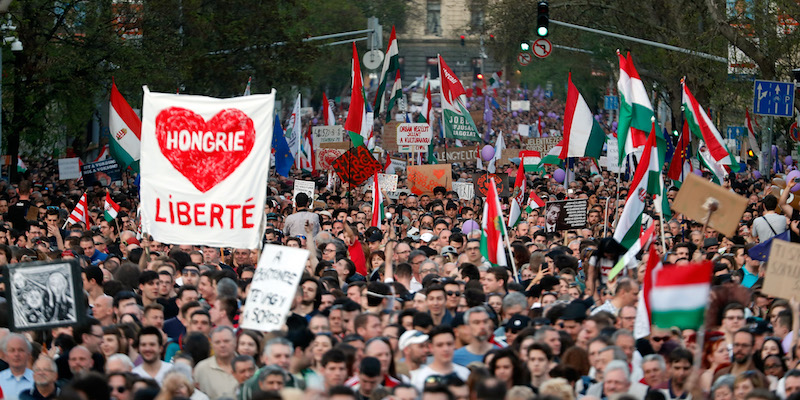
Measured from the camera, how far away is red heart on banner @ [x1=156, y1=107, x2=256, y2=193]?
1097cm

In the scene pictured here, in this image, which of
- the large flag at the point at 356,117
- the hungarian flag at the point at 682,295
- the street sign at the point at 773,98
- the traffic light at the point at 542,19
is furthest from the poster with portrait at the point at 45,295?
the traffic light at the point at 542,19

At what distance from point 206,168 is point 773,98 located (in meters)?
15.5

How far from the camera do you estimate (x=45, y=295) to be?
9.34 m

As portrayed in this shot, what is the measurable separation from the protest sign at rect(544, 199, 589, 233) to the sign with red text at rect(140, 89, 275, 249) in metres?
7.97

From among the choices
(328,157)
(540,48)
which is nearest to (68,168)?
(328,157)

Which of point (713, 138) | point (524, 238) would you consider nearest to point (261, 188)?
point (524, 238)

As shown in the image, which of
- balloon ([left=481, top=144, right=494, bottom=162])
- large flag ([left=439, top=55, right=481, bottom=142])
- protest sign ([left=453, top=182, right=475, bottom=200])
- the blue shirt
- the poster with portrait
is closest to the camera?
the blue shirt

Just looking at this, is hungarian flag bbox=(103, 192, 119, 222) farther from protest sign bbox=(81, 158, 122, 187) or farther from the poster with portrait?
the poster with portrait

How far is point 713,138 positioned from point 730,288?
9058 millimetres

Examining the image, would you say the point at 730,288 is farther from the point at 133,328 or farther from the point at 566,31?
the point at 566,31

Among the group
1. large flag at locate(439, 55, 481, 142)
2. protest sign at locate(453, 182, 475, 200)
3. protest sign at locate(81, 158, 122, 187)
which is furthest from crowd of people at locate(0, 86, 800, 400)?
large flag at locate(439, 55, 481, 142)

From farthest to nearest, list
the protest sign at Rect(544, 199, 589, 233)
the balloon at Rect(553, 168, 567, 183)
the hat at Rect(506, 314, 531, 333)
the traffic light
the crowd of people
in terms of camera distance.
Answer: the balloon at Rect(553, 168, 567, 183) → the traffic light → the protest sign at Rect(544, 199, 589, 233) → the hat at Rect(506, 314, 531, 333) → the crowd of people

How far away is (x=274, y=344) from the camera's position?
27.6 ft

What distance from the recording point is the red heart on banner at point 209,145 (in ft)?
36.0
